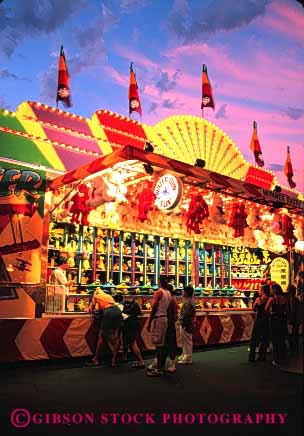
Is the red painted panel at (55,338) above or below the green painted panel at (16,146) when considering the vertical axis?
below

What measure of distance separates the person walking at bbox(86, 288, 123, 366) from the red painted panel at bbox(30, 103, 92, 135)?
567 cm

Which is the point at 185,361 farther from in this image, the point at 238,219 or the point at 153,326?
the point at 238,219

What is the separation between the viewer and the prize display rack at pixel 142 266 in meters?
14.4

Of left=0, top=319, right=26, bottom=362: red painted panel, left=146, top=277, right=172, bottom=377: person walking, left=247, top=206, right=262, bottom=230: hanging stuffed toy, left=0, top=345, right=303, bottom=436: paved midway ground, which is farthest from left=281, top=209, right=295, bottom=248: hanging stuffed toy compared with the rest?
left=0, top=319, right=26, bottom=362: red painted panel

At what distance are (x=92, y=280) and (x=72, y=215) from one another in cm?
334

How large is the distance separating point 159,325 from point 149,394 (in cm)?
195

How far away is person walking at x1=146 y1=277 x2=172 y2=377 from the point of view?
9.13 m

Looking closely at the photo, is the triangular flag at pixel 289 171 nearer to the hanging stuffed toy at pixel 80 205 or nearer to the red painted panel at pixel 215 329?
the red painted panel at pixel 215 329

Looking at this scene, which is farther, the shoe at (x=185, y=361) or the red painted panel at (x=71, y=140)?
the red painted panel at (x=71, y=140)

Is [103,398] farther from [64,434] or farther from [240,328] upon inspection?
[240,328]

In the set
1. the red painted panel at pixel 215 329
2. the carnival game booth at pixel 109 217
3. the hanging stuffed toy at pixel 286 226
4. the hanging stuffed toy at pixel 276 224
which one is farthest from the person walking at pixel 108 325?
the hanging stuffed toy at pixel 286 226

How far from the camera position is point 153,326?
924 centimetres

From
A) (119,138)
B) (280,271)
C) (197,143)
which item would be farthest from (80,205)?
(280,271)

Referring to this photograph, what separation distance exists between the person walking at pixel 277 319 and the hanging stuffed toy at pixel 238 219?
3.47 meters
